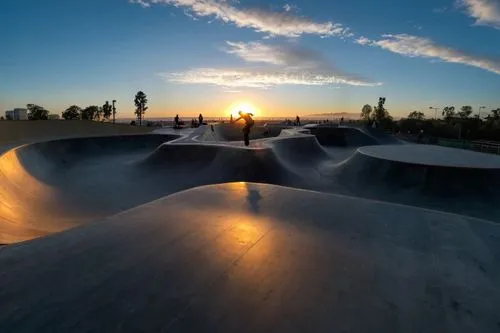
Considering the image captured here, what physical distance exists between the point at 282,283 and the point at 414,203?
9.67m

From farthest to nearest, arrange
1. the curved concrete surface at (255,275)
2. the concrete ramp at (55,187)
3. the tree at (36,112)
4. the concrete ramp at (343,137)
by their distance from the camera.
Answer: the tree at (36,112)
the concrete ramp at (343,137)
the concrete ramp at (55,187)
the curved concrete surface at (255,275)

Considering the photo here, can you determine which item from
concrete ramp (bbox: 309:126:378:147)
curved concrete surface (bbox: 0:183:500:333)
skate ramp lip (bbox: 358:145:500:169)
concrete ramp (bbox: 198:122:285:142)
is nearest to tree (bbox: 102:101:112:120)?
concrete ramp (bbox: 198:122:285:142)

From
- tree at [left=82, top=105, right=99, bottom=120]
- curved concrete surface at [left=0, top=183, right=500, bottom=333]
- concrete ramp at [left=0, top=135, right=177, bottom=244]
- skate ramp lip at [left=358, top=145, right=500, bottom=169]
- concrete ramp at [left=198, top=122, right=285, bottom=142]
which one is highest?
tree at [left=82, top=105, right=99, bottom=120]

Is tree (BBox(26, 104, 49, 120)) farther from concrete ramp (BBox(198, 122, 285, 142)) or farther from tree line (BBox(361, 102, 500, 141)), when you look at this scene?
tree line (BBox(361, 102, 500, 141))

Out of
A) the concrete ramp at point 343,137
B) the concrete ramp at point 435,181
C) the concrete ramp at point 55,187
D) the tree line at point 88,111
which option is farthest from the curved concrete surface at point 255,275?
the tree line at point 88,111

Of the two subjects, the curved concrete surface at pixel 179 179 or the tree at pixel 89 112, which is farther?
the tree at pixel 89 112

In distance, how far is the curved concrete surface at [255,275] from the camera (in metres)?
2.62

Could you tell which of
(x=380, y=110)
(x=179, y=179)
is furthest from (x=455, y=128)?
(x=179, y=179)

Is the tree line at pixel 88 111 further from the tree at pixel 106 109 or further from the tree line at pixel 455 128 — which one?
the tree line at pixel 455 128

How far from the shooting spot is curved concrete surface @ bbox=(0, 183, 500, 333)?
262 cm

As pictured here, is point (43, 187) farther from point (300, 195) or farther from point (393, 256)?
point (393, 256)

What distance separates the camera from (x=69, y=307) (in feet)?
8.91

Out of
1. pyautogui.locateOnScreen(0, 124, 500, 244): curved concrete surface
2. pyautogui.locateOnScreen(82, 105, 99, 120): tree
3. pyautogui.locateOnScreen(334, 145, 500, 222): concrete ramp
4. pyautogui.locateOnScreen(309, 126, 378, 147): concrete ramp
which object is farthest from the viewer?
pyautogui.locateOnScreen(82, 105, 99, 120): tree

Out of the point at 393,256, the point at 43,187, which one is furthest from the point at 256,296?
the point at 43,187
